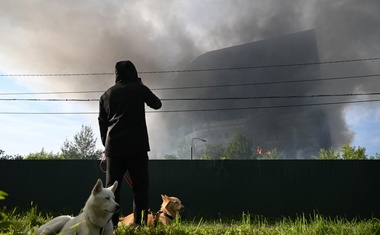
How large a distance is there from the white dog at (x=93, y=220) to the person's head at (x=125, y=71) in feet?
4.86

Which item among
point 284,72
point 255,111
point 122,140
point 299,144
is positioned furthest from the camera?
point 284,72

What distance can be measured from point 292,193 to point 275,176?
1.09 m

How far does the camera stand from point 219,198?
43.0 feet

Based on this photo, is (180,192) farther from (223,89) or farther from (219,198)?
(223,89)

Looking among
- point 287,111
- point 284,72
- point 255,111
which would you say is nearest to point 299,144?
point 287,111

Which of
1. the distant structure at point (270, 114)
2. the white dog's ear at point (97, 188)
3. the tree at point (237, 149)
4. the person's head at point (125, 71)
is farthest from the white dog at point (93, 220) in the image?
the distant structure at point (270, 114)

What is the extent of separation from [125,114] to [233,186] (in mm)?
11175

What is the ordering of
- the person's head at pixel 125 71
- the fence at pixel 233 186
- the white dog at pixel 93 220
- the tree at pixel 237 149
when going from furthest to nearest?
the tree at pixel 237 149, the fence at pixel 233 186, the person's head at pixel 125 71, the white dog at pixel 93 220

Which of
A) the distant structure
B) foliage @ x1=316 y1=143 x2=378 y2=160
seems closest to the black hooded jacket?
foliage @ x1=316 y1=143 x2=378 y2=160

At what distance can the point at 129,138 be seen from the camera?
2.89 meters

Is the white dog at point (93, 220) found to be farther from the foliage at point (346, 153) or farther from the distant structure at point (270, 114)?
the distant structure at point (270, 114)

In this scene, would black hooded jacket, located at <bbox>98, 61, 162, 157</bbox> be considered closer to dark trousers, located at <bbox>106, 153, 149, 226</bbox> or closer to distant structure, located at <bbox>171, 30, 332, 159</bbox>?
dark trousers, located at <bbox>106, 153, 149, 226</bbox>

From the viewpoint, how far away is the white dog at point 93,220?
1980 mm

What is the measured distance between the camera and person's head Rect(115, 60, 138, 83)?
3.26m
